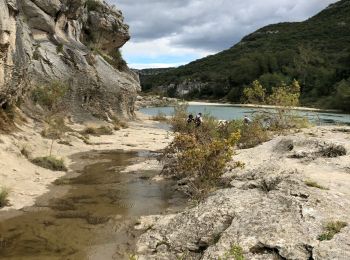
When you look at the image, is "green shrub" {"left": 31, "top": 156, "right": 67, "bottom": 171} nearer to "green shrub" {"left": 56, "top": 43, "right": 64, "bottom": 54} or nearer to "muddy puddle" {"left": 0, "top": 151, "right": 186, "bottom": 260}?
"muddy puddle" {"left": 0, "top": 151, "right": 186, "bottom": 260}

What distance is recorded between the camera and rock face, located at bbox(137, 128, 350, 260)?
922 centimetres

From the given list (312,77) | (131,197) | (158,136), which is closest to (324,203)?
(131,197)

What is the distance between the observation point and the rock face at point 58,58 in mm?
25203

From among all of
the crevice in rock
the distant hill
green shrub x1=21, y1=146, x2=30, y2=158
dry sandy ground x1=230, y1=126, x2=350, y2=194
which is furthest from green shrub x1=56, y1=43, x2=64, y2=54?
the distant hill

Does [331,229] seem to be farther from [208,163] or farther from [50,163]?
[50,163]

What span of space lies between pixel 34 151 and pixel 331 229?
1654 centimetres

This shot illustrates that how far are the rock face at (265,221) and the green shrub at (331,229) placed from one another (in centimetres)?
9

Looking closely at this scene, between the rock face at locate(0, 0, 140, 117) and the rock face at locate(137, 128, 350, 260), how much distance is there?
14667 millimetres

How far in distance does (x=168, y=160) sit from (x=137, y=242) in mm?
10035

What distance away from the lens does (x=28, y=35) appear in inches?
1374

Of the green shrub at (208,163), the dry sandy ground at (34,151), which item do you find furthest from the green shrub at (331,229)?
the dry sandy ground at (34,151)

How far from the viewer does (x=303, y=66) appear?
130750mm

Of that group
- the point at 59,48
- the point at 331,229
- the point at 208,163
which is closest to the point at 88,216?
the point at 208,163

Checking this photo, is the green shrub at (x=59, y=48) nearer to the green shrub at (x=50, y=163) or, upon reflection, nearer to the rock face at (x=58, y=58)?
the rock face at (x=58, y=58)
